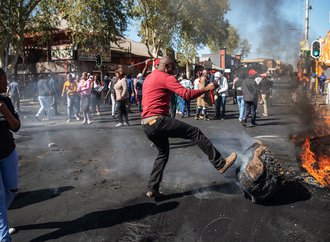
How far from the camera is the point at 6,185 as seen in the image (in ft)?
9.81

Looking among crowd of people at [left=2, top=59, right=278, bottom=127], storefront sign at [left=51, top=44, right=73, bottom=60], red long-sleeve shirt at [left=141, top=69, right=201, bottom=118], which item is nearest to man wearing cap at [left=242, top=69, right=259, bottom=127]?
crowd of people at [left=2, top=59, right=278, bottom=127]

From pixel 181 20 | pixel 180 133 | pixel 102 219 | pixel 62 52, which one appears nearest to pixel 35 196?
pixel 102 219

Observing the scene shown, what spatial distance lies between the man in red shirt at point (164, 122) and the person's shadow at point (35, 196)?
4.46 ft

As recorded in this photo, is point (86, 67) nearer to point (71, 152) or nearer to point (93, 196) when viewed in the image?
point (71, 152)

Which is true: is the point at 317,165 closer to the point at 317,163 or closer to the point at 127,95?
the point at 317,163

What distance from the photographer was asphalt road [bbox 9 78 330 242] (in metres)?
3.23

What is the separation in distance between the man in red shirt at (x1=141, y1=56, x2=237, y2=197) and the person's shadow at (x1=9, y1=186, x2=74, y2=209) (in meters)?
1.36

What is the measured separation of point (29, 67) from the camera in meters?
25.5

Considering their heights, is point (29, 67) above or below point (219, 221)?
above

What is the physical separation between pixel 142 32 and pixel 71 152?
60.8ft

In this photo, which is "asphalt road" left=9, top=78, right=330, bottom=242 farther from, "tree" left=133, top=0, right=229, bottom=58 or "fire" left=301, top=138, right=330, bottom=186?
"tree" left=133, top=0, right=229, bottom=58

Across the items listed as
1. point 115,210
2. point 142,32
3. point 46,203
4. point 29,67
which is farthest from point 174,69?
point 29,67

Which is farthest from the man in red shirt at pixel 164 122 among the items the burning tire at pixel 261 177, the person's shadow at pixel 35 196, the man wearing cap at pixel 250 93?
the man wearing cap at pixel 250 93

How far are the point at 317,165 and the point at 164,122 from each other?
291 centimetres
